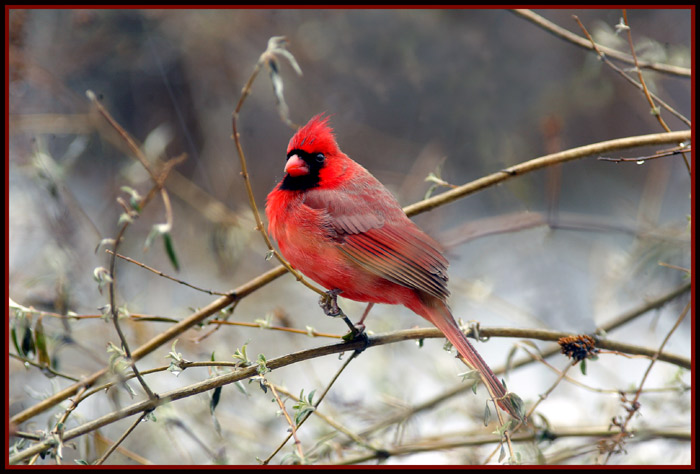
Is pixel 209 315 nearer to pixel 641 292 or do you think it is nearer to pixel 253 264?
pixel 641 292

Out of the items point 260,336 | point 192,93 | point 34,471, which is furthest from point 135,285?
point 34,471

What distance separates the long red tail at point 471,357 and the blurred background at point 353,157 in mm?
731

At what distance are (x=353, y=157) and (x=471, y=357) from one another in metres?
1.83

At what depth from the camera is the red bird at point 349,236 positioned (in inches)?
68.1

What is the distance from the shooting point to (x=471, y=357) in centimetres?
162

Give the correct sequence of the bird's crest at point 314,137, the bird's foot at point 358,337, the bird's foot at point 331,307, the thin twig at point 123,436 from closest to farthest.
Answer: the thin twig at point 123,436, the bird's foot at point 331,307, the bird's foot at point 358,337, the bird's crest at point 314,137

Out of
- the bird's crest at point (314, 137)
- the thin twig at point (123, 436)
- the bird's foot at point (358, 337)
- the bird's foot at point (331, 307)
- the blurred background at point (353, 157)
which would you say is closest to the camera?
the thin twig at point (123, 436)

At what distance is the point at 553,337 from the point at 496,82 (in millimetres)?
2241

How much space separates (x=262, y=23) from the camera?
3.43 metres

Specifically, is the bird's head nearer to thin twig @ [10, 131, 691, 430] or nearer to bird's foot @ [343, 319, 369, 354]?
thin twig @ [10, 131, 691, 430]

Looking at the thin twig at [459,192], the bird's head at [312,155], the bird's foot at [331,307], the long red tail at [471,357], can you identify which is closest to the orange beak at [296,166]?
the bird's head at [312,155]

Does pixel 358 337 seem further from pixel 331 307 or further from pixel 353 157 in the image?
pixel 353 157

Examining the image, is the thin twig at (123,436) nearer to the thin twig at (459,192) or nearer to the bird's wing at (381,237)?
the thin twig at (459,192)

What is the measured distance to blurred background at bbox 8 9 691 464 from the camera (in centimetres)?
261
